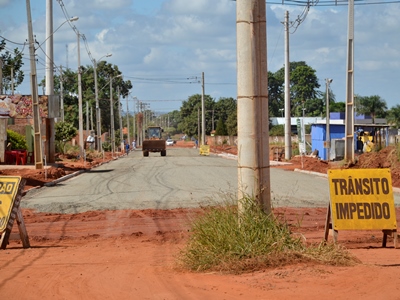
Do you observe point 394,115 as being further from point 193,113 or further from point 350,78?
point 193,113

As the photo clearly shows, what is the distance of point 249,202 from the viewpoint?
1011cm

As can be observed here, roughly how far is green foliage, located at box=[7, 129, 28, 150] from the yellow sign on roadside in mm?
35437

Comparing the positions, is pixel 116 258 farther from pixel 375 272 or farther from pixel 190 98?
pixel 190 98

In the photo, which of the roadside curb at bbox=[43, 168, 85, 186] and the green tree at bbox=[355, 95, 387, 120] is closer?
the roadside curb at bbox=[43, 168, 85, 186]

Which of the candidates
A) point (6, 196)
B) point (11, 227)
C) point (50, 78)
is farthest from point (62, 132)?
point (11, 227)

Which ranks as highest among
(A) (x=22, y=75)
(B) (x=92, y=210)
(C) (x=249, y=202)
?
(A) (x=22, y=75)

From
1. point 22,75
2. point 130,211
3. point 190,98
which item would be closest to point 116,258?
point 130,211

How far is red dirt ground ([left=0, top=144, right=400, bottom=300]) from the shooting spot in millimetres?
7914

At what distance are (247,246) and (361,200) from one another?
2800 millimetres

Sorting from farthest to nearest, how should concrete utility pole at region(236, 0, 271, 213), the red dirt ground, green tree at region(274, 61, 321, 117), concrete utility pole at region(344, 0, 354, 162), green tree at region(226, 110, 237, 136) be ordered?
green tree at region(274, 61, 321, 117)
green tree at region(226, 110, 237, 136)
concrete utility pole at region(344, 0, 354, 162)
concrete utility pole at region(236, 0, 271, 213)
the red dirt ground

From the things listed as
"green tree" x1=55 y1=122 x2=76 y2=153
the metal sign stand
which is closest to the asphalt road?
Answer: the metal sign stand

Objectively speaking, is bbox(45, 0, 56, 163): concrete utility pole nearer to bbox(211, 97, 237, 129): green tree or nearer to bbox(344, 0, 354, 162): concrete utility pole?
bbox(344, 0, 354, 162): concrete utility pole

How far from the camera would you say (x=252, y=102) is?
33.8 feet

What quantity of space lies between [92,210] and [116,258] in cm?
738
